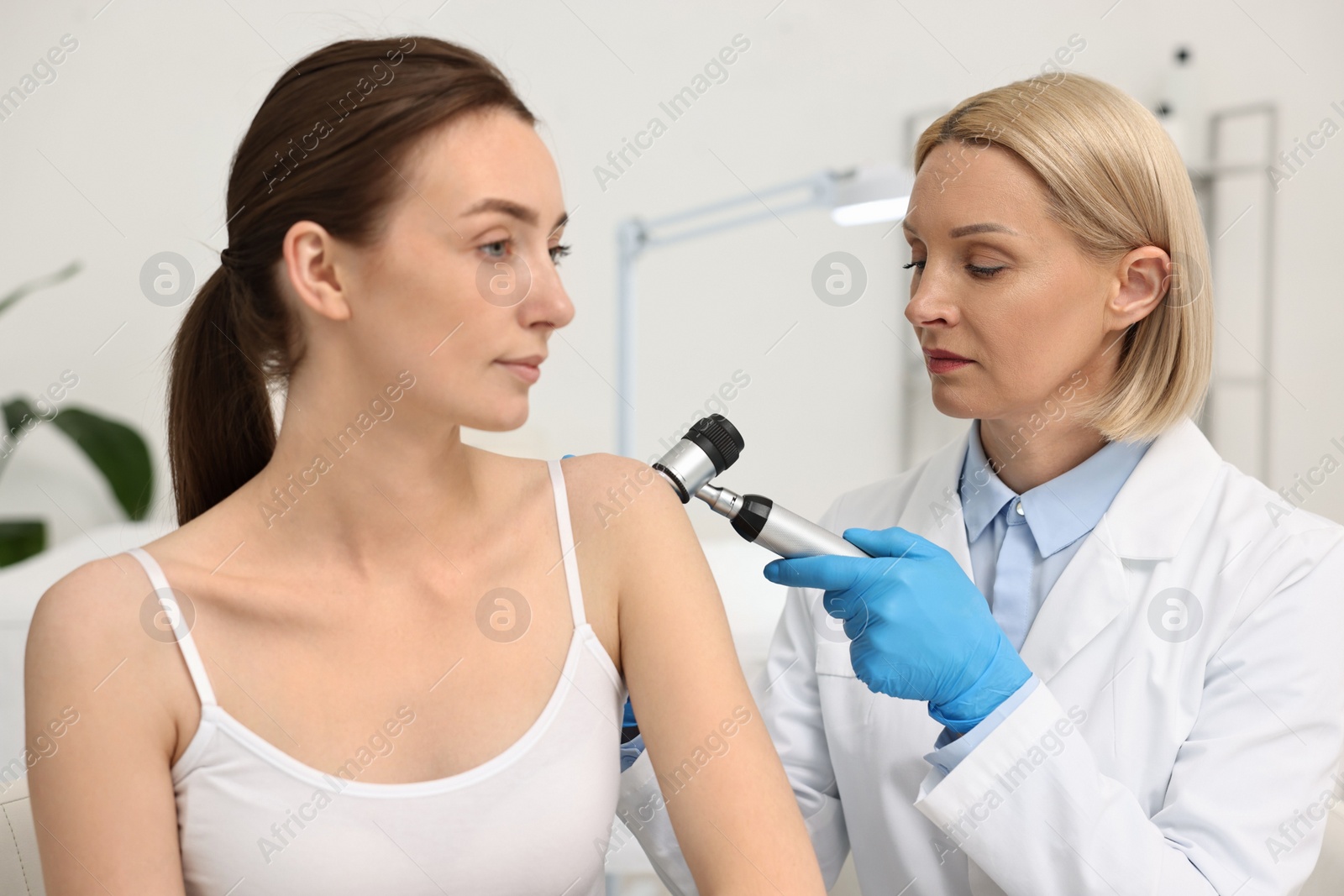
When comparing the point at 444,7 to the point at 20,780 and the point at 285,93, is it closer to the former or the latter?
the point at 285,93

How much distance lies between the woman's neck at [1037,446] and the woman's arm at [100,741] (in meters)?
0.92

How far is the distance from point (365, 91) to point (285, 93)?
88 millimetres

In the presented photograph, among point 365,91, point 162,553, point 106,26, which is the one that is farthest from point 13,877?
point 106,26

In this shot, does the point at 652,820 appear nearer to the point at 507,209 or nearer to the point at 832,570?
the point at 832,570

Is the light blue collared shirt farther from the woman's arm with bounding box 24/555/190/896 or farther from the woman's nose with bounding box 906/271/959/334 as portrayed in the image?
the woman's arm with bounding box 24/555/190/896

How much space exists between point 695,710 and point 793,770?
379mm

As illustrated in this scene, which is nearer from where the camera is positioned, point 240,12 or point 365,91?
point 365,91

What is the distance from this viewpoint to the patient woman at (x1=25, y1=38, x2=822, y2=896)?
2.92 feet

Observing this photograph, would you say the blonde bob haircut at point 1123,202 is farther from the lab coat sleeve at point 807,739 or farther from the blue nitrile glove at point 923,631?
the lab coat sleeve at point 807,739

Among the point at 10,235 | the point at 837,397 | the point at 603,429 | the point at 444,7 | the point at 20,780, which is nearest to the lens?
the point at 20,780

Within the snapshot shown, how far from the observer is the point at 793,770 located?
1312 millimetres

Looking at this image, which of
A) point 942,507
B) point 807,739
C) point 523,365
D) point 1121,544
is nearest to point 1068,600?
point 1121,544

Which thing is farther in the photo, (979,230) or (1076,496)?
(1076,496)

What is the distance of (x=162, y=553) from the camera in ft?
3.14
